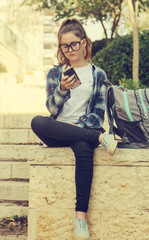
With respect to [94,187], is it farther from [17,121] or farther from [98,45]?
[98,45]

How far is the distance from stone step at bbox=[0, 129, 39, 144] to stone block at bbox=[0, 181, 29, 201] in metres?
0.66

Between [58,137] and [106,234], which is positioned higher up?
[58,137]

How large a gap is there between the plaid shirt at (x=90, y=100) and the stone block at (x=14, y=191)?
53.3 inches

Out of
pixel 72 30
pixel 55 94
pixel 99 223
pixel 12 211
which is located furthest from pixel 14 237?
pixel 72 30

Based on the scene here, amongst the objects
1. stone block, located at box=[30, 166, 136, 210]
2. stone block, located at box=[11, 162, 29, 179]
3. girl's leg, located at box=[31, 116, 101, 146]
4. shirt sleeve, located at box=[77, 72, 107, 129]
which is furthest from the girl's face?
stone block, located at box=[11, 162, 29, 179]

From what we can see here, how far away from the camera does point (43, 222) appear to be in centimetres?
304

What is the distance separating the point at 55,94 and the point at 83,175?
0.73 meters

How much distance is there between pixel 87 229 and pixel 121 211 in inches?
14.2

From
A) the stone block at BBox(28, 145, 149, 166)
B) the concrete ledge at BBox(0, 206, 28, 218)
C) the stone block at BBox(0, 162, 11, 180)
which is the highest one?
the stone block at BBox(28, 145, 149, 166)

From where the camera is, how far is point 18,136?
4.71 meters

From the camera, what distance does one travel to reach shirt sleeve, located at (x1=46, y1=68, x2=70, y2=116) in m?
2.99

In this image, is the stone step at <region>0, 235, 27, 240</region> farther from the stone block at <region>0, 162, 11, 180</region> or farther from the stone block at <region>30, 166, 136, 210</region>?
the stone block at <region>0, 162, 11, 180</region>

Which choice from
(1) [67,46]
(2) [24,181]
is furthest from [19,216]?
(1) [67,46]

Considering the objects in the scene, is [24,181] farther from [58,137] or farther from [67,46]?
[67,46]
